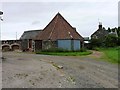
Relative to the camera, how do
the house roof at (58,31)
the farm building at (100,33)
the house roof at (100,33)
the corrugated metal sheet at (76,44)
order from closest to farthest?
1. the house roof at (58,31)
2. the corrugated metal sheet at (76,44)
3. the farm building at (100,33)
4. the house roof at (100,33)

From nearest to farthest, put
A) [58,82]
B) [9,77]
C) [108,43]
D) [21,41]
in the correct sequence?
[58,82] < [9,77] < [21,41] < [108,43]

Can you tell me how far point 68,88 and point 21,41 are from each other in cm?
5633

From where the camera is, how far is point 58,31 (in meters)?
51.7

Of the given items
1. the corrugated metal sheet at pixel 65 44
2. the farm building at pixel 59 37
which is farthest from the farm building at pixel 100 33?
the corrugated metal sheet at pixel 65 44

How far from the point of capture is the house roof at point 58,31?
2002 inches

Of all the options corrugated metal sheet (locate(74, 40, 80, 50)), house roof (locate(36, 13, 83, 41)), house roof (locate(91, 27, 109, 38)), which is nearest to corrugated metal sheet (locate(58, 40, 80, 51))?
corrugated metal sheet (locate(74, 40, 80, 50))

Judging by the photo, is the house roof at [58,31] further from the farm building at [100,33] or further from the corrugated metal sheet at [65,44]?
the farm building at [100,33]

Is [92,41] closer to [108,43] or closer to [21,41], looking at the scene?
[108,43]

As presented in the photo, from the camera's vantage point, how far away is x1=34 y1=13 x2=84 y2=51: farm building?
50281 mm

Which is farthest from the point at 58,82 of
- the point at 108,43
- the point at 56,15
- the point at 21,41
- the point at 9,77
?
the point at 108,43

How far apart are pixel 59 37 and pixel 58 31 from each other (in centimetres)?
162

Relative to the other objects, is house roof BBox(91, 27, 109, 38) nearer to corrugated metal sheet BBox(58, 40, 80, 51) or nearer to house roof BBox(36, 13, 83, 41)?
house roof BBox(36, 13, 83, 41)

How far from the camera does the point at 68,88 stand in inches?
514

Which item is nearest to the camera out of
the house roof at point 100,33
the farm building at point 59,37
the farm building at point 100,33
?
the farm building at point 59,37
